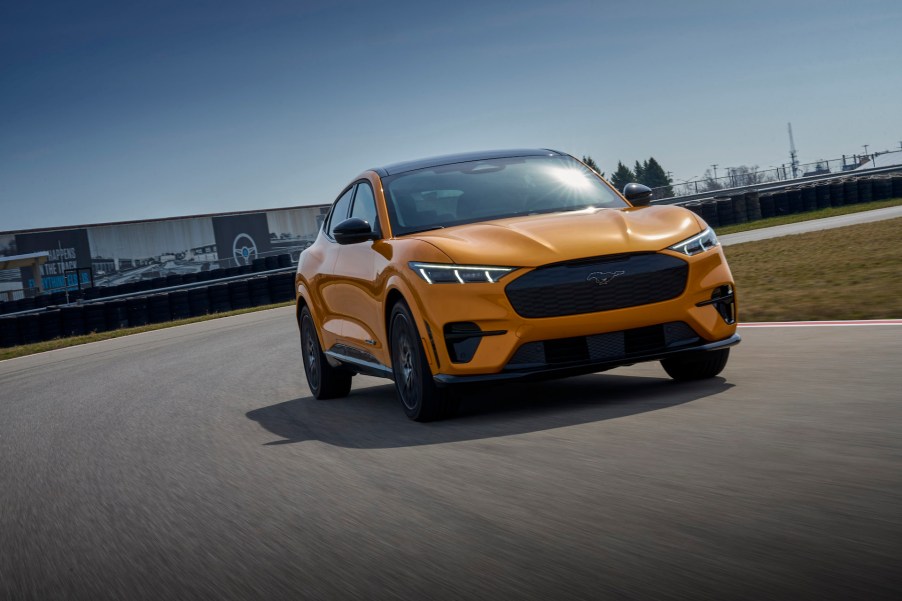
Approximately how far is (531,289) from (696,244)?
3.42 feet

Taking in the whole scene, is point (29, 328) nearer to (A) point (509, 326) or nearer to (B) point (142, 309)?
(B) point (142, 309)

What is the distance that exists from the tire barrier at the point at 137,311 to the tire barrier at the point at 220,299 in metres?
1.76

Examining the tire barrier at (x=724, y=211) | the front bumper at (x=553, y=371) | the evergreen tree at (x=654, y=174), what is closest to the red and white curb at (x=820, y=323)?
the front bumper at (x=553, y=371)

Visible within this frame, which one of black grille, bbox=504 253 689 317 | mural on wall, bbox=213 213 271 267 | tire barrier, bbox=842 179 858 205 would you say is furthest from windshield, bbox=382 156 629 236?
mural on wall, bbox=213 213 271 267

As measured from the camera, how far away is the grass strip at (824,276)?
1027 cm

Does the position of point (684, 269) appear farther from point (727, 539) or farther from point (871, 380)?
point (727, 539)

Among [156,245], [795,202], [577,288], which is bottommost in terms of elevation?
[795,202]

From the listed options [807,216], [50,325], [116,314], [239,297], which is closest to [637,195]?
[50,325]

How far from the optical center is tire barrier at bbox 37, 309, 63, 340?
26203 millimetres

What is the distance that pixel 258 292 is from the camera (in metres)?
29.5

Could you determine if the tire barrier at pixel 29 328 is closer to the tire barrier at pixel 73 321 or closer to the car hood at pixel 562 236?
the tire barrier at pixel 73 321

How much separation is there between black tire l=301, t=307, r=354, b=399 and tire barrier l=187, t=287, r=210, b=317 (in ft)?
65.0

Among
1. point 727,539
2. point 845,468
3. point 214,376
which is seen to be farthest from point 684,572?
point 214,376

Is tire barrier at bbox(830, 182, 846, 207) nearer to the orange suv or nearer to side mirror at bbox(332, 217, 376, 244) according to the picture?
the orange suv
